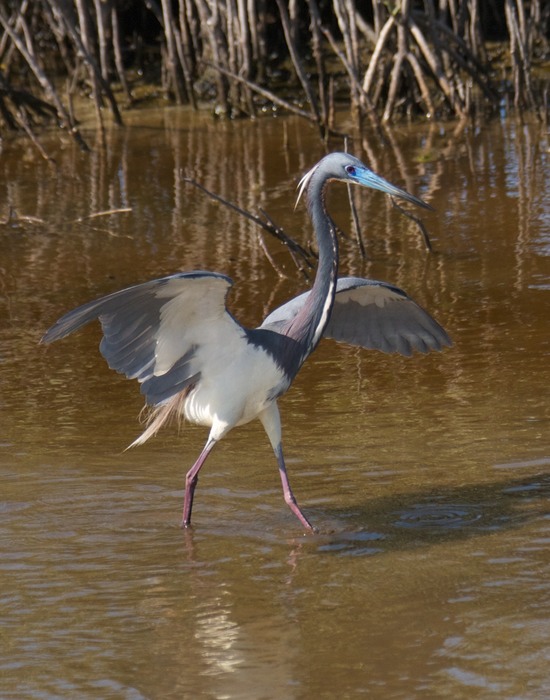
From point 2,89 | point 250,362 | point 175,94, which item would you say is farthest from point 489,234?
point 175,94

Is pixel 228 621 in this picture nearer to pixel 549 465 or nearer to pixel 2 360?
pixel 549 465

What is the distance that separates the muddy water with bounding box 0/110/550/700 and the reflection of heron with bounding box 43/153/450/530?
0.38 meters

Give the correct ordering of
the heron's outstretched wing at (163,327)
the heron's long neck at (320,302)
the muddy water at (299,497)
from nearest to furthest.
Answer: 1. the muddy water at (299,497)
2. the heron's outstretched wing at (163,327)
3. the heron's long neck at (320,302)

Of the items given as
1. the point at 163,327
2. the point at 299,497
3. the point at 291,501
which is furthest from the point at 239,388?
the point at 299,497

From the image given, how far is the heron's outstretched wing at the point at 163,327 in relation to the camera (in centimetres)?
487

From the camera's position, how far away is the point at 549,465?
570 centimetres

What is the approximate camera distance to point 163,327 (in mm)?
5191

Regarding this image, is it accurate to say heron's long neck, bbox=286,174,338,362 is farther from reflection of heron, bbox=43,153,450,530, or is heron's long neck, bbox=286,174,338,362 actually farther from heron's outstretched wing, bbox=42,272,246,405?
heron's outstretched wing, bbox=42,272,246,405

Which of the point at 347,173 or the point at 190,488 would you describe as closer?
the point at 190,488

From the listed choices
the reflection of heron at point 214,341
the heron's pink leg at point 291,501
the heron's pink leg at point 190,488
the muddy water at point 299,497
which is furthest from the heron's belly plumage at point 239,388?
the muddy water at point 299,497

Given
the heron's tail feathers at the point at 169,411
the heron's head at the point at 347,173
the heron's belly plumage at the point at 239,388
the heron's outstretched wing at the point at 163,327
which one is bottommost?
the heron's tail feathers at the point at 169,411

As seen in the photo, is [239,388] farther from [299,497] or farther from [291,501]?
[299,497]

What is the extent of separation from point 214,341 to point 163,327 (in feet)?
0.73

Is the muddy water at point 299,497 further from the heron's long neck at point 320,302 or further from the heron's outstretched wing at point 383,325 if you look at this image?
the heron's long neck at point 320,302
